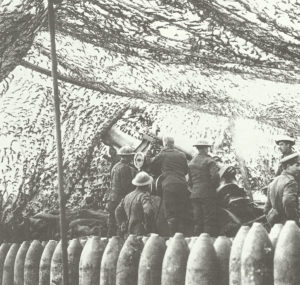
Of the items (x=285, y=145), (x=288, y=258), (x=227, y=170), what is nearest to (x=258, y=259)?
(x=288, y=258)

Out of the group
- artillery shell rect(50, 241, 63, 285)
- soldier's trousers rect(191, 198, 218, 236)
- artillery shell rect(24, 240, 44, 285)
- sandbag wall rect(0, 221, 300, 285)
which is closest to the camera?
sandbag wall rect(0, 221, 300, 285)

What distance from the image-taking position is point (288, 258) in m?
6.57

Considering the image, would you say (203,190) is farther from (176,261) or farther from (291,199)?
(176,261)

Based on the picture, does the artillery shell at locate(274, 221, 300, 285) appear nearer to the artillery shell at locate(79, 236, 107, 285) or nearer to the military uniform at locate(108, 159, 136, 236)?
the artillery shell at locate(79, 236, 107, 285)

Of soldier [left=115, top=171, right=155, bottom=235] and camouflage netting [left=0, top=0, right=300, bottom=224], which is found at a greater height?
camouflage netting [left=0, top=0, right=300, bottom=224]

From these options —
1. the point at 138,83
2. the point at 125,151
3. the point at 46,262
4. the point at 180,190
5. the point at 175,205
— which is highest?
the point at 138,83

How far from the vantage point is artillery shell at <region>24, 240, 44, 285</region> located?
10617 millimetres

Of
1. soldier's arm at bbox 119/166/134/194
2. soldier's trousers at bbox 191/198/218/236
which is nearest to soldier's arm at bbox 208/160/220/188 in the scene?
soldier's trousers at bbox 191/198/218/236

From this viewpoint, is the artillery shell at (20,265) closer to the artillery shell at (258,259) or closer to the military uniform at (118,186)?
the military uniform at (118,186)

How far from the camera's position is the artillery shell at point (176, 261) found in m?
7.89

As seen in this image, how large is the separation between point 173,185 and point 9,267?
2771 millimetres

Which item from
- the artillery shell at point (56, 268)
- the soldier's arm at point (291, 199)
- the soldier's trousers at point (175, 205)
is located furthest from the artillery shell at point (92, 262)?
the soldier's trousers at point (175, 205)

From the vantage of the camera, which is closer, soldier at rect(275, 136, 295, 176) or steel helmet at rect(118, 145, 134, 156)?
soldier at rect(275, 136, 295, 176)

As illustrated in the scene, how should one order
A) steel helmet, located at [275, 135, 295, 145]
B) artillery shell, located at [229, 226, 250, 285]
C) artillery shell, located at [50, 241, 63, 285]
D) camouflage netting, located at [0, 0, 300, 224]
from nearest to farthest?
artillery shell, located at [229, 226, 250, 285], artillery shell, located at [50, 241, 63, 285], steel helmet, located at [275, 135, 295, 145], camouflage netting, located at [0, 0, 300, 224]
